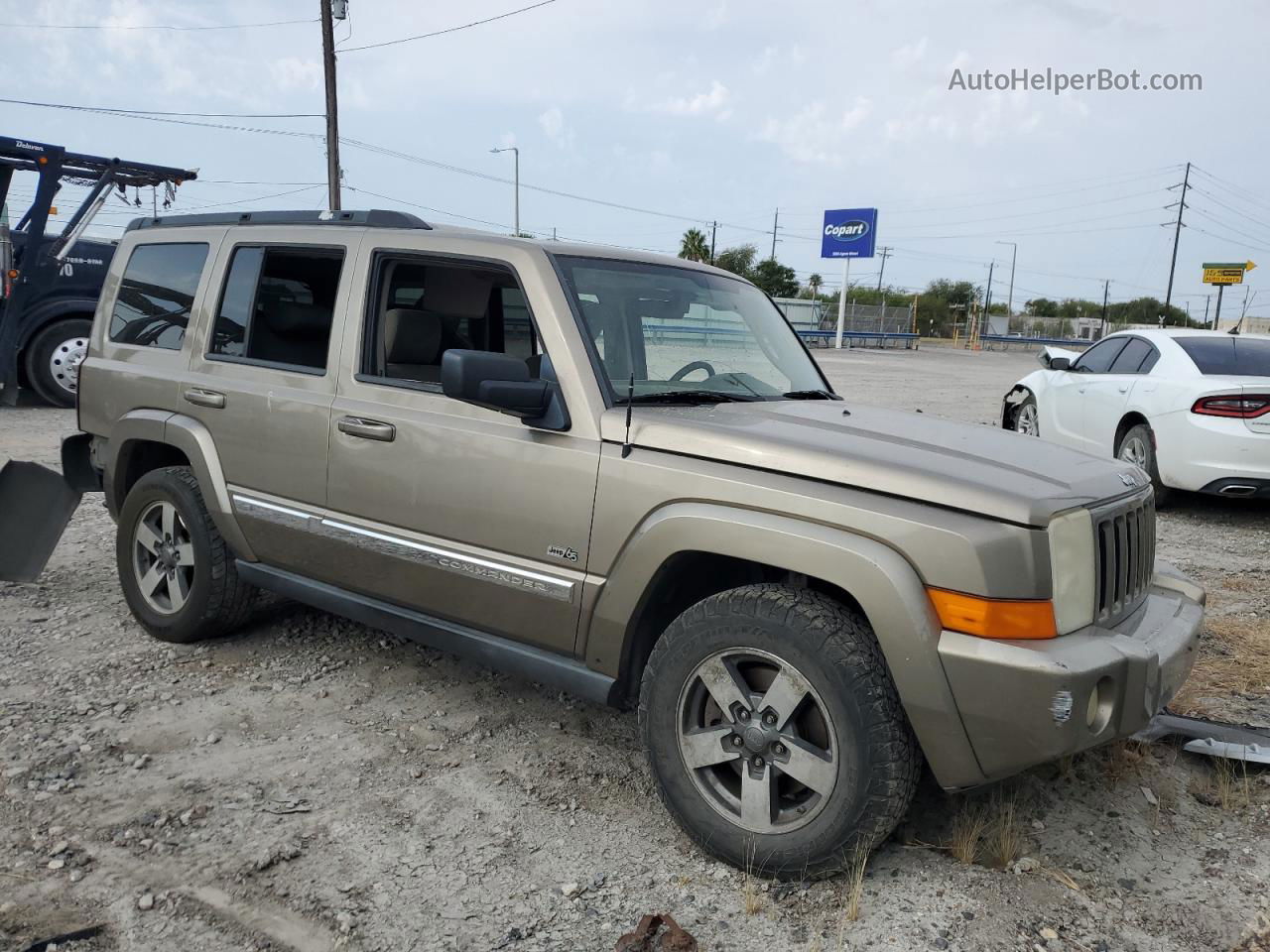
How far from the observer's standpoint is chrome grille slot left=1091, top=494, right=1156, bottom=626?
280 cm

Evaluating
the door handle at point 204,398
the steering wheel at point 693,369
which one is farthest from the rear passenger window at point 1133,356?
the door handle at point 204,398

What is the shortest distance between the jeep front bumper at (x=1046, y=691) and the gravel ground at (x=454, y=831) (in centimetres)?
55

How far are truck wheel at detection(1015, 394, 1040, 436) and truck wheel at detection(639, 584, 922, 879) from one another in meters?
8.47

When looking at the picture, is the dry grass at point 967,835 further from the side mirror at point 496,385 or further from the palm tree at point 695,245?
the palm tree at point 695,245

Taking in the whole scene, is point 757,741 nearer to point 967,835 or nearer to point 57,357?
point 967,835

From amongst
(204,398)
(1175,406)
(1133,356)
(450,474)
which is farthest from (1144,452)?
(204,398)

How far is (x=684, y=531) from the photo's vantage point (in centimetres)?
295

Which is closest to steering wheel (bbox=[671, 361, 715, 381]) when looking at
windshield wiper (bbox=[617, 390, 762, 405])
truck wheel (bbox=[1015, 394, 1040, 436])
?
windshield wiper (bbox=[617, 390, 762, 405])

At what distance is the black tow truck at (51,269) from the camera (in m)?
11.3

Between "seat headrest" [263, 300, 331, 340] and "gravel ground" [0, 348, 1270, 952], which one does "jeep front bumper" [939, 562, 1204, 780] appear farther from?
"seat headrest" [263, 300, 331, 340]

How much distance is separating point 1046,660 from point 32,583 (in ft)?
17.0

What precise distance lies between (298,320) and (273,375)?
0.81 ft

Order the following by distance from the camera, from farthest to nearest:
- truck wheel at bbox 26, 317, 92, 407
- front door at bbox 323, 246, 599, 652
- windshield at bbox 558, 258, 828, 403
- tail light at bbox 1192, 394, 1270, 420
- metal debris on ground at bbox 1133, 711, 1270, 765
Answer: truck wheel at bbox 26, 317, 92, 407 → tail light at bbox 1192, 394, 1270, 420 → metal debris on ground at bbox 1133, 711, 1270, 765 → windshield at bbox 558, 258, 828, 403 → front door at bbox 323, 246, 599, 652

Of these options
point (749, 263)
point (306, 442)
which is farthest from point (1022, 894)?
point (749, 263)
